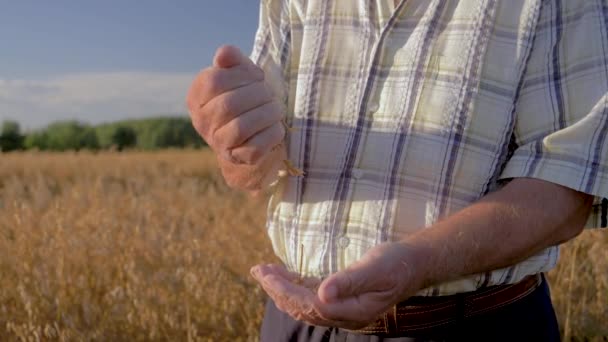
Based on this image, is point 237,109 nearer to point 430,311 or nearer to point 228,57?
point 228,57

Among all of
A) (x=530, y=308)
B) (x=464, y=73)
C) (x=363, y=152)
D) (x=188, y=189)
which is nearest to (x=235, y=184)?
(x=363, y=152)

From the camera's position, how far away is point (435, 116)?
118cm

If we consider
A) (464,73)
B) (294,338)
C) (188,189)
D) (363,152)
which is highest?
(464,73)

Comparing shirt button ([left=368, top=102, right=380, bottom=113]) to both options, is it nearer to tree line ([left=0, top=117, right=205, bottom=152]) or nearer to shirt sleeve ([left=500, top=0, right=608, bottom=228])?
shirt sleeve ([left=500, top=0, right=608, bottom=228])

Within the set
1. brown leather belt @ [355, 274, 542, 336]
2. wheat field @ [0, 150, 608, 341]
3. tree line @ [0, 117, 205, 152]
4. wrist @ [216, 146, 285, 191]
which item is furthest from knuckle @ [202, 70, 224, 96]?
tree line @ [0, 117, 205, 152]

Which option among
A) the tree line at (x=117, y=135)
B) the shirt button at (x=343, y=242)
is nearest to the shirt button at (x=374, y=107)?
the shirt button at (x=343, y=242)

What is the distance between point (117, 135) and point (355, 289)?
3614 centimetres

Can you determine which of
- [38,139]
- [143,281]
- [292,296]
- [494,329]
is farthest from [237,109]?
[38,139]

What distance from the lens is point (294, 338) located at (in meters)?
1.39

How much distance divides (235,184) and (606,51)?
0.69 m

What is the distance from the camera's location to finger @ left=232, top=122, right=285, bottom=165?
3.65 ft

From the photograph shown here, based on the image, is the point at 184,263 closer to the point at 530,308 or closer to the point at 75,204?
the point at 75,204

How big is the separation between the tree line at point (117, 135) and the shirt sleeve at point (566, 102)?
30.8 m

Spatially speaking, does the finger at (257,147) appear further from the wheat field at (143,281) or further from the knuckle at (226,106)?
the wheat field at (143,281)
